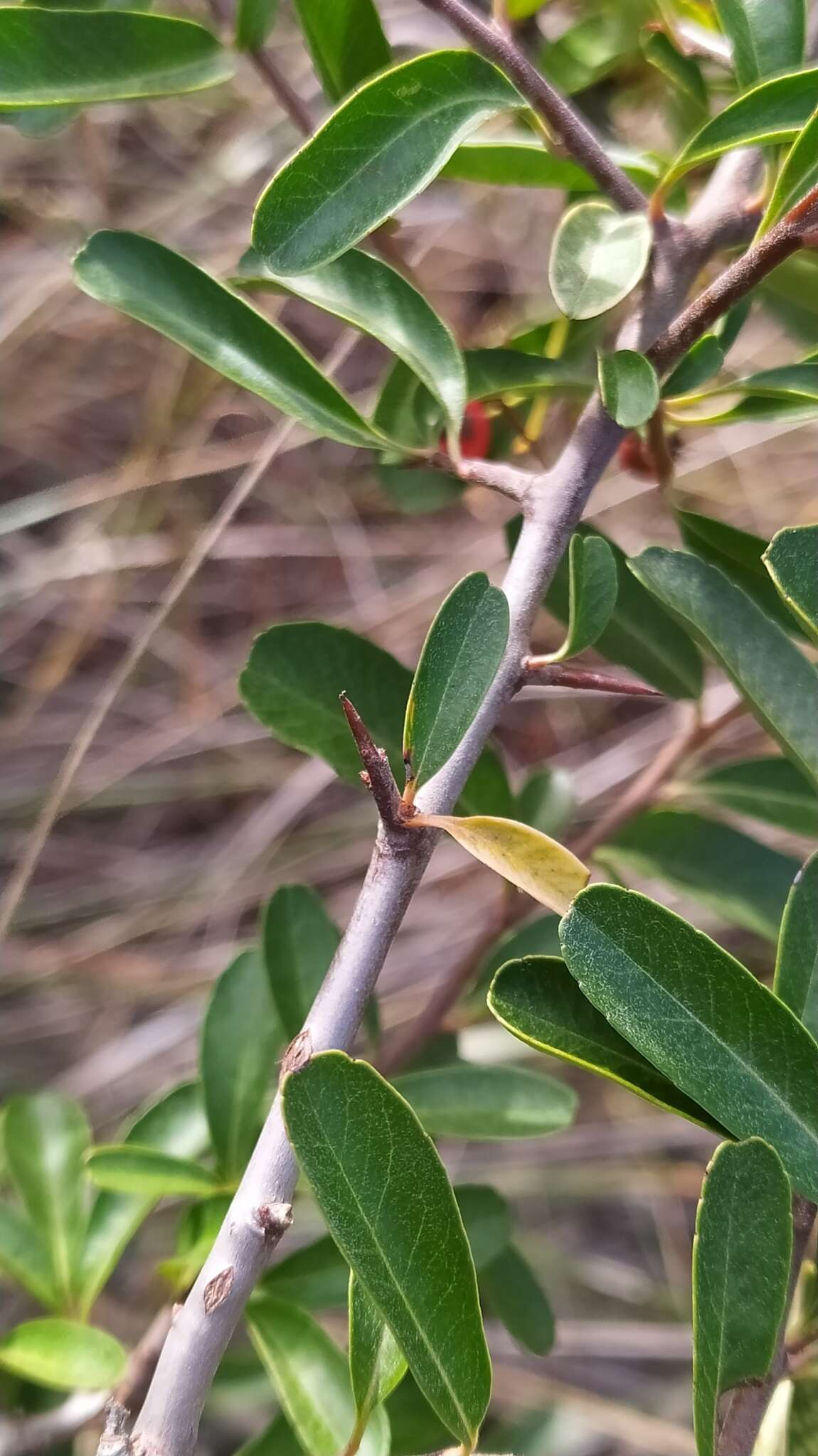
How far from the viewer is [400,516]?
1.67 meters

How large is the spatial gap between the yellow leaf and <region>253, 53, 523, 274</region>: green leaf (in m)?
0.24

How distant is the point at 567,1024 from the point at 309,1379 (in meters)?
0.27

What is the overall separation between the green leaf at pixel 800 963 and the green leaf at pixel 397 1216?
171mm

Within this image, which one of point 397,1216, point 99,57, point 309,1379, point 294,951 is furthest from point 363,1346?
point 99,57

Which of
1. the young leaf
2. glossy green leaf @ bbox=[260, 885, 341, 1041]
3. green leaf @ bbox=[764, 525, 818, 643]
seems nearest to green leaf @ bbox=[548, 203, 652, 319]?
the young leaf

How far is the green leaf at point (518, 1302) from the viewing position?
2.41ft

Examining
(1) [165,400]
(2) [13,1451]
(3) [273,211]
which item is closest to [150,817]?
(1) [165,400]

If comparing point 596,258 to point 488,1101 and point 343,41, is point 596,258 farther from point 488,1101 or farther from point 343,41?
point 488,1101

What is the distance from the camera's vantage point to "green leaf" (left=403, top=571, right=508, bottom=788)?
1.23 ft

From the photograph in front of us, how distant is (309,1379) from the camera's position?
494 millimetres

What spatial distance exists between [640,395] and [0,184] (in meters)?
1.52

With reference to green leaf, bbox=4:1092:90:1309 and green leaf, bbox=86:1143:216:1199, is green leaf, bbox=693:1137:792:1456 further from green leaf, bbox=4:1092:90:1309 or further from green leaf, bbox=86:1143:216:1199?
green leaf, bbox=4:1092:90:1309

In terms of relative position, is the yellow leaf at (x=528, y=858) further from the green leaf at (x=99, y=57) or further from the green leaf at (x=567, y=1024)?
the green leaf at (x=99, y=57)

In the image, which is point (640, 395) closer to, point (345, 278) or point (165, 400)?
point (345, 278)
